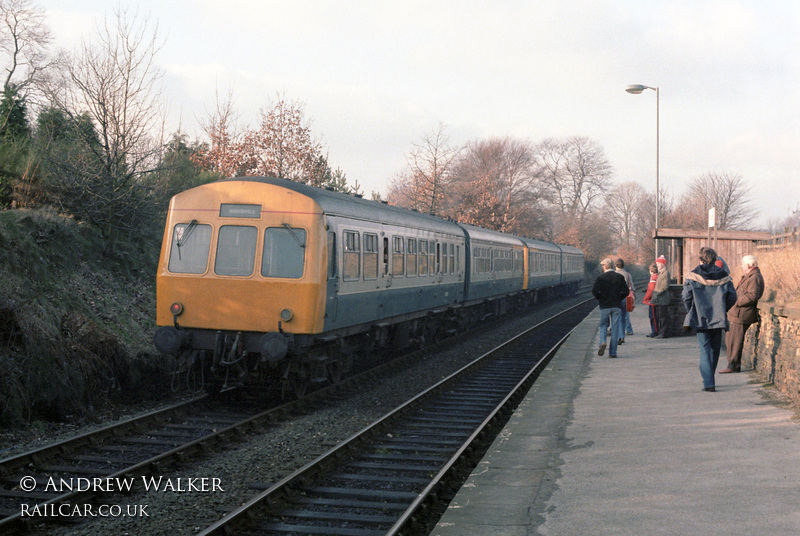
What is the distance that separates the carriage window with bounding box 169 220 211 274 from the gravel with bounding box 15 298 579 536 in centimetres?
255

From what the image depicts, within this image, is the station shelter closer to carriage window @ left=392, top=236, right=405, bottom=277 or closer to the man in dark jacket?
carriage window @ left=392, top=236, right=405, bottom=277

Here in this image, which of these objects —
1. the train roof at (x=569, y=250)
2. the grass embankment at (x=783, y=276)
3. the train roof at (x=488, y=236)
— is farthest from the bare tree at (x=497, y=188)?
the grass embankment at (x=783, y=276)

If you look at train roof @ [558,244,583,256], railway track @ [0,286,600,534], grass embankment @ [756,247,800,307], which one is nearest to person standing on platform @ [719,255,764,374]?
grass embankment @ [756,247,800,307]

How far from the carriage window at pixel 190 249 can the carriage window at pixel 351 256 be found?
193 cm

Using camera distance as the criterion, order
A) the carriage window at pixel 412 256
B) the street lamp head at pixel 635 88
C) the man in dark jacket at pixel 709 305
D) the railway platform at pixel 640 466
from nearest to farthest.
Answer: the railway platform at pixel 640 466
the man in dark jacket at pixel 709 305
the carriage window at pixel 412 256
the street lamp head at pixel 635 88

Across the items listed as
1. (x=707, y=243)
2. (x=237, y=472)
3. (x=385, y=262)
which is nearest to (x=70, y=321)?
(x=385, y=262)

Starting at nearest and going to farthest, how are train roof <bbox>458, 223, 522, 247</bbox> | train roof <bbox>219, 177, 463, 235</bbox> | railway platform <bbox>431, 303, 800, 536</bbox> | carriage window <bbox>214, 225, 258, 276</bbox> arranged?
railway platform <bbox>431, 303, 800, 536</bbox> → carriage window <bbox>214, 225, 258, 276</bbox> → train roof <bbox>219, 177, 463, 235</bbox> → train roof <bbox>458, 223, 522, 247</bbox>

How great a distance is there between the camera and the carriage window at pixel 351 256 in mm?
11055

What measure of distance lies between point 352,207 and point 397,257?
2.42 m

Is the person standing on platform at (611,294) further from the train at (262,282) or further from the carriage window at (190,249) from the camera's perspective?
the carriage window at (190,249)

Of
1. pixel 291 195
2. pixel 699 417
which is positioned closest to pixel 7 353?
pixel 291 195

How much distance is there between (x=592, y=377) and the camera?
11516 mm

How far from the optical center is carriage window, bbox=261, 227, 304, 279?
32.8 feet

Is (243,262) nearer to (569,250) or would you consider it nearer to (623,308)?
(623,308)
